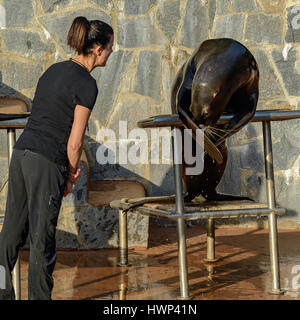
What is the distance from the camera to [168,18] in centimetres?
791

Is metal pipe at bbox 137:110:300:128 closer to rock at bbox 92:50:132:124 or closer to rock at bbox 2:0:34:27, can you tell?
rock at bbox 92:50:132:124

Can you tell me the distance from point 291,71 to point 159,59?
1.61 m

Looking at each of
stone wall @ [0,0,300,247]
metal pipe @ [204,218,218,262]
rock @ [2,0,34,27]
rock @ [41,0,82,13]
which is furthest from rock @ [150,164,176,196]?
rock @ [2,0,34,27]

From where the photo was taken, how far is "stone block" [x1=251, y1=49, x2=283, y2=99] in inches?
292

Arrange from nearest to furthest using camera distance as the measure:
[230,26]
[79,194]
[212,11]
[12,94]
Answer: [79,194], [12,94], [230,26], [212,11]

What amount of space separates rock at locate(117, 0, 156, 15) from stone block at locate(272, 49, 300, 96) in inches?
68.0

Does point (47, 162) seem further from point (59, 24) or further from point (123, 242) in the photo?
point (59, 24)

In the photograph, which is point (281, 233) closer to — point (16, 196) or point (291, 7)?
point (291, 7)

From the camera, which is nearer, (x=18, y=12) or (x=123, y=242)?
(x=123, y=242)

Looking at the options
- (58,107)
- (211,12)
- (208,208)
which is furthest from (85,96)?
(211,12)

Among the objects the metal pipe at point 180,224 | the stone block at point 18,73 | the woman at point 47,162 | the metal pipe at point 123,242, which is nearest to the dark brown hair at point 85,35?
the woman at point 47,162

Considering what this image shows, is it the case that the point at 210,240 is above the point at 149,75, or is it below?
below

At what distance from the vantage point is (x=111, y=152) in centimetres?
747
